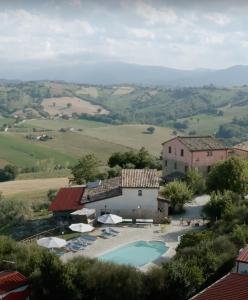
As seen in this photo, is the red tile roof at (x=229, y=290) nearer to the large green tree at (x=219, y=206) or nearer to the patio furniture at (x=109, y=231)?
the large green tree at (x=219, y=206)

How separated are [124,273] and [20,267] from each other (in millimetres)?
5240

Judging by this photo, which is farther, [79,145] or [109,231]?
[79,145]

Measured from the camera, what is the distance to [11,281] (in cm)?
2283

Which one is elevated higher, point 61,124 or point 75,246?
point 75,246

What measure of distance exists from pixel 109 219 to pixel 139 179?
4511mm

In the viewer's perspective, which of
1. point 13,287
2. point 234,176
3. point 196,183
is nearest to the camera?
point 13,287

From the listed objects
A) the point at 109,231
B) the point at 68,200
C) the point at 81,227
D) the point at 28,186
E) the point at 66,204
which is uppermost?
the point at 68,200

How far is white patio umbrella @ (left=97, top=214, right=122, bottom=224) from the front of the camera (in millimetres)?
34281

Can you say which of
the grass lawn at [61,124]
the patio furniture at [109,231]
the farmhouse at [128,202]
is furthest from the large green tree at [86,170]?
the grass lawn at [61,124]

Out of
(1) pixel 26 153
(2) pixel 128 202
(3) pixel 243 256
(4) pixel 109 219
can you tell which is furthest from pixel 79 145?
(3) pixel 243 256

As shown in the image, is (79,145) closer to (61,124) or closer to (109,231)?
(61,124)

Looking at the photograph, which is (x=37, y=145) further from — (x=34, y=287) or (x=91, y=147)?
(x=34, y=287)

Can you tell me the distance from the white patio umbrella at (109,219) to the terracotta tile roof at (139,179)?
9.51ft

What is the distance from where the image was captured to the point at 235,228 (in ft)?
88.4
